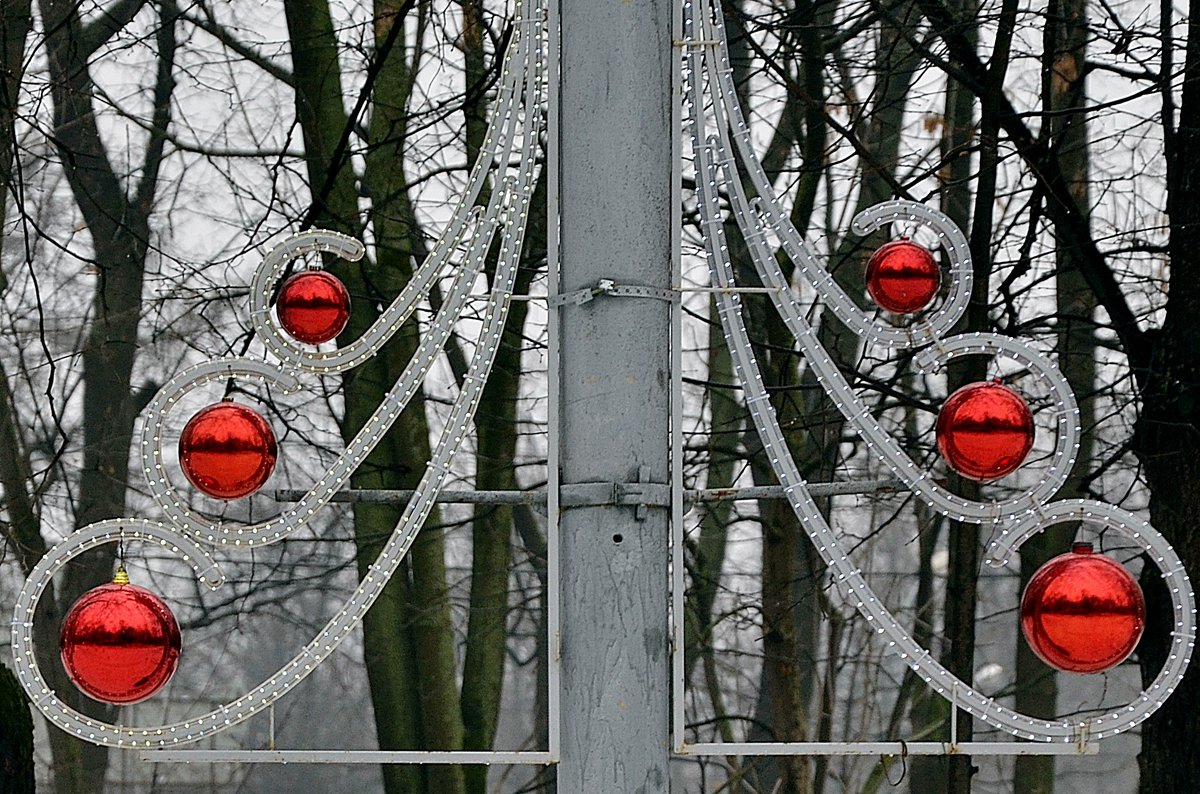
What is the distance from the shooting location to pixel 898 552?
1120 centimetres

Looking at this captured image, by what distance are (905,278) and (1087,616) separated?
82cm

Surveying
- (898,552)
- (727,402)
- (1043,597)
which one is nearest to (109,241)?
(727,402)

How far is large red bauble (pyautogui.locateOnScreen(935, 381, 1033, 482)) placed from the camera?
280cm

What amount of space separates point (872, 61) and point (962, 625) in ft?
10.8

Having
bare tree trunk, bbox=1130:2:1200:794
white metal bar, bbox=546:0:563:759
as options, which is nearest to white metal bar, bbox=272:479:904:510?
white metal bar, bbox=546:0:563:759

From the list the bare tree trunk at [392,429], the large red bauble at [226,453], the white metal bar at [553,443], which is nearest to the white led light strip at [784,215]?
the white metal bar at [553,443]

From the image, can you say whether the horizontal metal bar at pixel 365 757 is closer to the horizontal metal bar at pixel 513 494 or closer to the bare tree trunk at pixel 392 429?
the horizontal metal bar at pixel 513 494

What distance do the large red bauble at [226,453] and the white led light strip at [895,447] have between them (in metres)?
0.80

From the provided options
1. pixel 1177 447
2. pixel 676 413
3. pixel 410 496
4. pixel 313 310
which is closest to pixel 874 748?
pixel 676 413

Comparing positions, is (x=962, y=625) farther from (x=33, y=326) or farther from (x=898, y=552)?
(x=33, y=326)

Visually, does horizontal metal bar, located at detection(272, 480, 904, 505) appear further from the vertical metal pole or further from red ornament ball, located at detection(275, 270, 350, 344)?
red ornament ball, located at detection(275, 270, 350, 344)

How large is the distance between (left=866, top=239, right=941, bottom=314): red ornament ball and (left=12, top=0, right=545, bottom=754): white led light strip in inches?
27.9

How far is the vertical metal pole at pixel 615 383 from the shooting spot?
2.60 m

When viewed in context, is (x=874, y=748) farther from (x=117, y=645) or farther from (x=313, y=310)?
(x=313, y=310)
